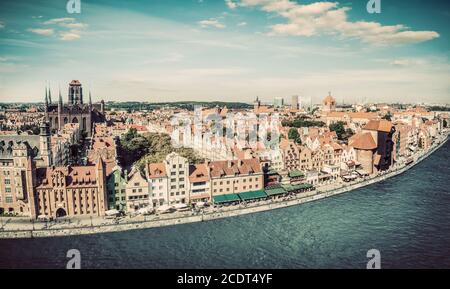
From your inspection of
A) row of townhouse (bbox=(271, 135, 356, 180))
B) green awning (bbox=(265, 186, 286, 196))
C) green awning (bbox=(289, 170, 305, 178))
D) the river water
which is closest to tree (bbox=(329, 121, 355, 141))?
row of townhouse (bbox=(271, 135, 356, 180))

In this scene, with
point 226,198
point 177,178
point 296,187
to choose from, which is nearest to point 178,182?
point 177,178

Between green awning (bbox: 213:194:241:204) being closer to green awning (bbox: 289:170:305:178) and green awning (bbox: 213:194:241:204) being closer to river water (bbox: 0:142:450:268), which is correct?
river water (bbox: 0:142:450:268)

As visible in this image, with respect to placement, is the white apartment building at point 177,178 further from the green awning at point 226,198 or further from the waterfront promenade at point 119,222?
the green awning at point 226,198

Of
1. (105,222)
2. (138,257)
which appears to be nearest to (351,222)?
(138,257)

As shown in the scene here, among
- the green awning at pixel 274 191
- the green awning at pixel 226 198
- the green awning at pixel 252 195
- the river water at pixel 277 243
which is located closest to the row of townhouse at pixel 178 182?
the green awning at pixel 226 198

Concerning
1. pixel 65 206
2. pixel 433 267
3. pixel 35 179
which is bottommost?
pixel 433 267

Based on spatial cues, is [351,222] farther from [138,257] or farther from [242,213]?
[138,257]

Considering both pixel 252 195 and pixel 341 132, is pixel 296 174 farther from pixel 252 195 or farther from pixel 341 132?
pixel 341 132
